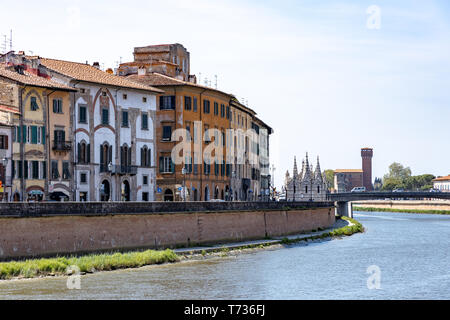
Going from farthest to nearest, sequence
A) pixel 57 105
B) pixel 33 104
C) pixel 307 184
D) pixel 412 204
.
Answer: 1. pixel 412 204
2. pixel 307 184
3. pixel 57 105
4. pixel 33 104

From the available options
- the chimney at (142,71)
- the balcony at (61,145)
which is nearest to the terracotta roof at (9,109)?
the balcony at (61,145)

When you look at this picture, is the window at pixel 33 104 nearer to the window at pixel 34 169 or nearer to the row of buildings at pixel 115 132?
the row of buildings at pixel 115 132

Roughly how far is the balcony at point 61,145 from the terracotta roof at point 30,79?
141 inches

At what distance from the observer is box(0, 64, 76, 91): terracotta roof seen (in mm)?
54375

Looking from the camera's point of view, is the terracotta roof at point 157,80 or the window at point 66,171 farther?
the terracotta roof at point 157,80

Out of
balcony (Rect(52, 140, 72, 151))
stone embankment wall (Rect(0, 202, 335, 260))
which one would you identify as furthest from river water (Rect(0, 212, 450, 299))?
balcony (Rect(52, 140, 72, 151))

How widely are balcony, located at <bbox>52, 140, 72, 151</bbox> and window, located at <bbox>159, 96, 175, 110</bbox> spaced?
14.6m

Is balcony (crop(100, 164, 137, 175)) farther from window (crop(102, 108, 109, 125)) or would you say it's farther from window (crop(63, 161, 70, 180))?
window (crop(63, 161, 70, 180))

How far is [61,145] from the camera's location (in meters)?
57.7

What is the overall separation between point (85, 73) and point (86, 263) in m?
23.5

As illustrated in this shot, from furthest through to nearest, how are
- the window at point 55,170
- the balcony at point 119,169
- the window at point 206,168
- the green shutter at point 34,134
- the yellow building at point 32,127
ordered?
the window at point 206,168 < the balcony at point 119,169 < the window at point 55,170 < the green shutter at point 34,134 < the yellow building at point 32,127

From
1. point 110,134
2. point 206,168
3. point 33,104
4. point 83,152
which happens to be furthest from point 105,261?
point 206,168

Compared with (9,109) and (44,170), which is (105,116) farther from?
(9,109)

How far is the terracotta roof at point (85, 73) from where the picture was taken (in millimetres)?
60406
